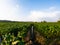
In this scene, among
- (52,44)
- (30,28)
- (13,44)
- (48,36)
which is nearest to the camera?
(13,44)

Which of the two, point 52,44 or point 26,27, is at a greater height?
point 26,27

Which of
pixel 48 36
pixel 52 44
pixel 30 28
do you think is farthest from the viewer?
pixel 30 28

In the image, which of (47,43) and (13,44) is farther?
(47,43)

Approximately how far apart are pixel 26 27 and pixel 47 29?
12.0ft

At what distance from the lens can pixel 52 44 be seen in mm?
34906

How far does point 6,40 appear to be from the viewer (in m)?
24.4

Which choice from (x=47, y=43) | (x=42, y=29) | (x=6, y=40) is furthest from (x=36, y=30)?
(x=6, y=40)

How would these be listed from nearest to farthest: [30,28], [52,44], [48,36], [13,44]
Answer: [13,44]
[52,44]
[48,36]
[30,28]

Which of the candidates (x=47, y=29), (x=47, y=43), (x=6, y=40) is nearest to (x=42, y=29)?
(x=47, y=29)

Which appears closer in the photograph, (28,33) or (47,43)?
(47,43)

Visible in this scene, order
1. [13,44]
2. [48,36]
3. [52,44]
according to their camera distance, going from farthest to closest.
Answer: [48,36] → [52,44] → [13,44]

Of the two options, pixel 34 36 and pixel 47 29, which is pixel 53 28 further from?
pixel 34 36

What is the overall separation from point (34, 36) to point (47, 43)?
12.8ft

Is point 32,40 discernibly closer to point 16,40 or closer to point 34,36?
point 34,36
